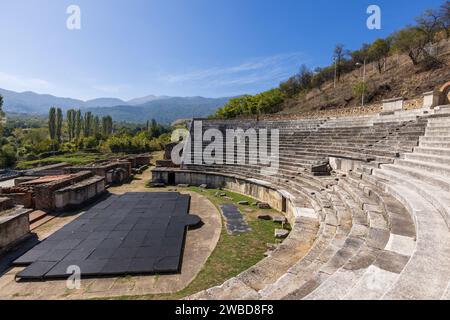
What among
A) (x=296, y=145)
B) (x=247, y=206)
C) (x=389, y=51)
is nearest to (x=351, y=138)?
(x=296, y=145)

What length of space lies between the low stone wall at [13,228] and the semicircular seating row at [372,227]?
6.08 m

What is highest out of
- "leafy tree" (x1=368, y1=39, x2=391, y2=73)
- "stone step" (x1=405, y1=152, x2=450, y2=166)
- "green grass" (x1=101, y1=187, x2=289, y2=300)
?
"leafy tree" (x1=368, y1=39, x2=391, y2=73)

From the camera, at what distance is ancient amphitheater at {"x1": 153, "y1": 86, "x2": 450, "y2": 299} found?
2.41 m

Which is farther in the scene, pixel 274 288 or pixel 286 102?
pixel 286 102

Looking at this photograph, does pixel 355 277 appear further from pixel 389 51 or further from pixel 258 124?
pixel 389 51

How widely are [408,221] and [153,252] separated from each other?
5427 millimetres

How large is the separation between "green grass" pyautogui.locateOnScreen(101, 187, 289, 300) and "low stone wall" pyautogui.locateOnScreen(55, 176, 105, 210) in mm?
6535

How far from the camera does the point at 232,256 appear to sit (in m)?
5.73

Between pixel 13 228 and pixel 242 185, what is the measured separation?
903 centimetres

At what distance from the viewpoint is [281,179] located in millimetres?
10555

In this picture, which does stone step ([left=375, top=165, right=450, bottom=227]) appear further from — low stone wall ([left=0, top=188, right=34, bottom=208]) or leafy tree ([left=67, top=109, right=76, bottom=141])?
leafy tree ([left=67, top=109, right=76, bottom=141])

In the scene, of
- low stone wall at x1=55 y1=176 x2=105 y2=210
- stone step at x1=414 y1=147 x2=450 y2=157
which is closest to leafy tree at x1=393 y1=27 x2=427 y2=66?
stone step at x1=414 y1=147 x2=450 y2=157

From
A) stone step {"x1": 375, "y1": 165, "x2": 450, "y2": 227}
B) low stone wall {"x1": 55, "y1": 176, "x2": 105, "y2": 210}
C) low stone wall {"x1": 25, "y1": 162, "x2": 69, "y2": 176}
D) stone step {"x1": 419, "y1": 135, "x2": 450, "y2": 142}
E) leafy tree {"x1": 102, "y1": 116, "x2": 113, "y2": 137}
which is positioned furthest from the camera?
leafy tree {"x1": 102, "y1": 116, "x2": 113, "y2": 137}

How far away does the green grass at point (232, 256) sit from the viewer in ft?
14.9
